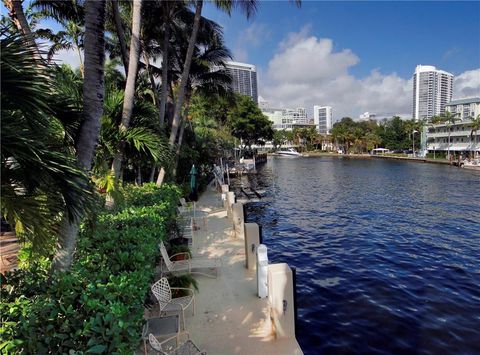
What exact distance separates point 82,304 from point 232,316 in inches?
134

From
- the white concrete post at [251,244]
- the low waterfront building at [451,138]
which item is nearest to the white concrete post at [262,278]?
the white concrete post at [251,244]

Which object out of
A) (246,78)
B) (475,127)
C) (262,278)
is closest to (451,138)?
(475,127)

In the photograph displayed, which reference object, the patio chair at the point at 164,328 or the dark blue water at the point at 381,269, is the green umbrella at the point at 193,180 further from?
the patio chair at the point at 164,328

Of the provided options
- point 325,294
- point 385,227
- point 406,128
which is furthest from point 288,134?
point 325,294

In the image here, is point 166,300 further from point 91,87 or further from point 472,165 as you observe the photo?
point 472,165

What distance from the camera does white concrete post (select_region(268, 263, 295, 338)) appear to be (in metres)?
5.07

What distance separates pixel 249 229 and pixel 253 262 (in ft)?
2.81

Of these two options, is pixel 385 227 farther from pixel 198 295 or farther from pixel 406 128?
pixel 406 128

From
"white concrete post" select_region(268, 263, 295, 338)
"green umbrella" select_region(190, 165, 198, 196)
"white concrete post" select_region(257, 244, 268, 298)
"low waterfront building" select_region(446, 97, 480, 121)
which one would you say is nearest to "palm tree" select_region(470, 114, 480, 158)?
"low waterfront building" select_region(446, 97, 480, 121)

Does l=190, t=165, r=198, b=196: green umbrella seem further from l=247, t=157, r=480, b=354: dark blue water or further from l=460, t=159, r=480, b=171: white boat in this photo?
l=460, t=159, r=480, b=171: white boat

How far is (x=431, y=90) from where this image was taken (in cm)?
14938

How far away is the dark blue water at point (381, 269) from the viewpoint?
6.46 meters

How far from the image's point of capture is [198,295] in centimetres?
659

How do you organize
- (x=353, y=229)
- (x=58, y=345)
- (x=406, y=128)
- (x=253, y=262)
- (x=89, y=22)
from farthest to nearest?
(x=406, y=128)
(x=353, y=229)
(x=253, y=262)
(x=89, y=22)
(x=58, y=345)
